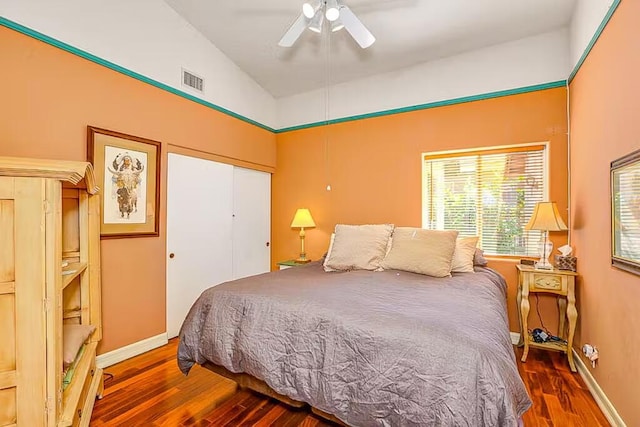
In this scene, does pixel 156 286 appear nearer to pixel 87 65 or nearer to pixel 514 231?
pixel 87 65

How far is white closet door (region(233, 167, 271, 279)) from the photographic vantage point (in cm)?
392

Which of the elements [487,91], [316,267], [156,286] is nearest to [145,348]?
[156,286]

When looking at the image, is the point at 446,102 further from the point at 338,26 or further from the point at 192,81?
the point at 192,81

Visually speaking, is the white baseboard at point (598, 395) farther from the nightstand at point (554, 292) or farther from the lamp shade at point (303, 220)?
the lamp shade at point (303, 220)

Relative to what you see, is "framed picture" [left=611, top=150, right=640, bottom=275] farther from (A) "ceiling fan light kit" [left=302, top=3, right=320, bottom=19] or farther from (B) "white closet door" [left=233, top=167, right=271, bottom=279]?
(B) "white closet door" [left=233, top=167, right=271, bottom=279]

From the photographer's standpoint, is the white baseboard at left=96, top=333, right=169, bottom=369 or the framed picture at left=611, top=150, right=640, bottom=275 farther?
the white baseboard at left=96, top=333, right=169, bottom=369

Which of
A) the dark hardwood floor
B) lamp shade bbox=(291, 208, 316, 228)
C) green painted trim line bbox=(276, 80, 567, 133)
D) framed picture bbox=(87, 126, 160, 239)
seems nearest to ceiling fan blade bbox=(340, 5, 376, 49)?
green painted trim line bbox=(276, 80, 567, 133)

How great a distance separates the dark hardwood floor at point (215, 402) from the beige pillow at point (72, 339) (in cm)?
51

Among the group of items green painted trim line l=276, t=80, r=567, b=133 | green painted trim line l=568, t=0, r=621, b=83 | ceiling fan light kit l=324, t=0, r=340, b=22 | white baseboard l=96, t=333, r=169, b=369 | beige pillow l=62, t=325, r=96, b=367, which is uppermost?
ceiling fan light kit l=324, t=0, r=340, b=22

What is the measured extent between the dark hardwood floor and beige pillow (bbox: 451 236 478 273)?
2.90 ft

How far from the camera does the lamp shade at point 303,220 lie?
3938mm

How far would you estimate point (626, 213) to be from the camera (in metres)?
1.71

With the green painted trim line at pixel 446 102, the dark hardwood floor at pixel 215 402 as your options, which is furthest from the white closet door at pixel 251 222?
the dark hardwood floor at pixel 215 402

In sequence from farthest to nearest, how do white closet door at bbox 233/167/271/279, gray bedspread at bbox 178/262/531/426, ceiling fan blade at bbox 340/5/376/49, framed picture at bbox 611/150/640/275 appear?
white closet door at bbox 233/167/271/279 < ceiling fan blade at bbox 340/5/376/49 < framed picture at bbox 611/150/640/275 < gray bedspread at bbox 178/262/531/426
